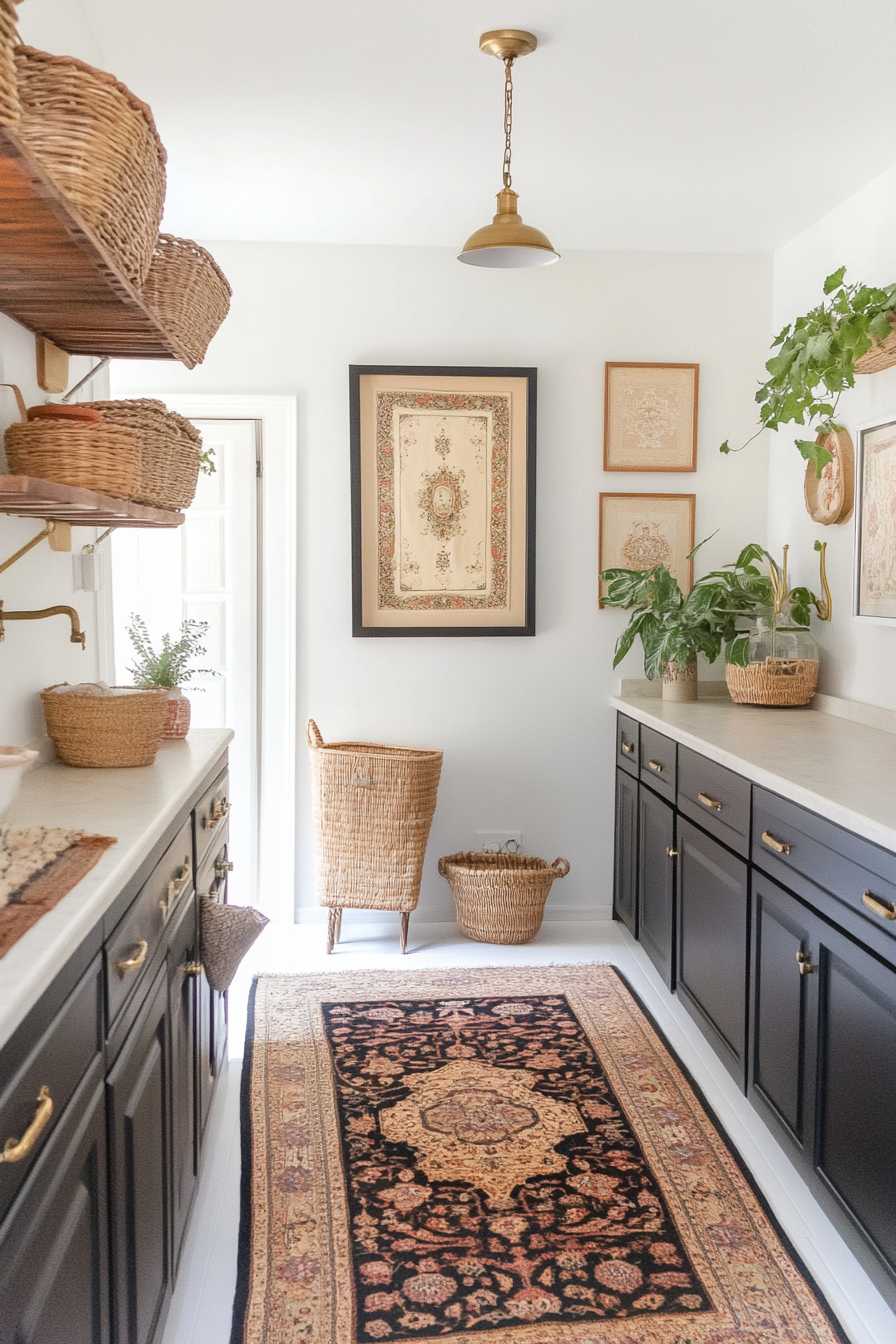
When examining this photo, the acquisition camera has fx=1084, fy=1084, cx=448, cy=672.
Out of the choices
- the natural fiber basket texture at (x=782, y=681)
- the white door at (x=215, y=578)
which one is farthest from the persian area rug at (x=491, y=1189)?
the white door at (x=215, y=578)

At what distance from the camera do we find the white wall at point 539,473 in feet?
12.8

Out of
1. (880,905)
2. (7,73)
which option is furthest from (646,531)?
(7,73)

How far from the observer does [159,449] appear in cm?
208

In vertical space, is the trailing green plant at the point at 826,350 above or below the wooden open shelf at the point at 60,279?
above

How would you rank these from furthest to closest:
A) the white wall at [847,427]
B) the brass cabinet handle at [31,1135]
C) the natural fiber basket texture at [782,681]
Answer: the natural fiber basket texture at [782,681] → the white wall at [847,427] → the brass cabinet handle at [31,1135]

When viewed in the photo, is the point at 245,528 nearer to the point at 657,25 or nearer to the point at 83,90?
the point at 657,25

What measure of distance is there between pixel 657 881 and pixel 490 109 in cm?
227

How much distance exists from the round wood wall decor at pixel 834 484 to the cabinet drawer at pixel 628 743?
92cm

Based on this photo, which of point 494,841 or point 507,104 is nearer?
point 507,104

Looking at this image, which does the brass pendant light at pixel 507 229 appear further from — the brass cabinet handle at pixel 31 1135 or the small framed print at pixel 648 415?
the brass cabinet handle at pixel 31 1135

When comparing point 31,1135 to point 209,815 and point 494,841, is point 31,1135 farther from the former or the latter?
point 494,841

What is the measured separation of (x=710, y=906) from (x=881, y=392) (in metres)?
1.58

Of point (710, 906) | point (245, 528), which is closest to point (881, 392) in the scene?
point (710, 906)

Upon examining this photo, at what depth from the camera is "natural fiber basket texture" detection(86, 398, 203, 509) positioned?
6.48 feet
